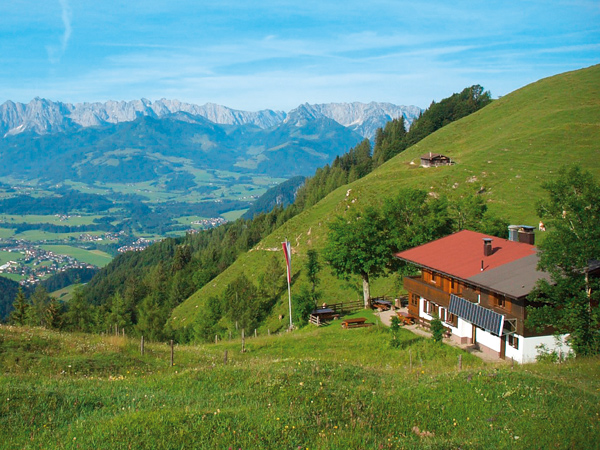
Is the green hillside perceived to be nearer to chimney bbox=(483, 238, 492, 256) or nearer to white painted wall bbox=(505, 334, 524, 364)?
chimney bbox=(483, 238, 492, 256)

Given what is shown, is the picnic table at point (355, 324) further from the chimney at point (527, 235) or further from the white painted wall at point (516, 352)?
the chimney at point (527, 235)

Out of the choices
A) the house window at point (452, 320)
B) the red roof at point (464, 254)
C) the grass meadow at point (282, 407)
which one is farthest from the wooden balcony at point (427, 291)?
the grass meadow at point (282, 407)

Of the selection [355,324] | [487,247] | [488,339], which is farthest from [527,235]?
[355,324]

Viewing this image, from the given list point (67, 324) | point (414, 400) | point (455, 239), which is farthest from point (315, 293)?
point (414, 400)

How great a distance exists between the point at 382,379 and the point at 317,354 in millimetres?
15000

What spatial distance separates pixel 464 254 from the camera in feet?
134

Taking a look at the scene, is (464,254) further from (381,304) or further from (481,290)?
(381,304)

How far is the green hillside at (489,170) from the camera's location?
74.2m

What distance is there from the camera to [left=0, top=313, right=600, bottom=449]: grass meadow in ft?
40.2

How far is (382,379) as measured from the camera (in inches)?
787

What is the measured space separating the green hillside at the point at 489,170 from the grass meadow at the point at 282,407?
135ft

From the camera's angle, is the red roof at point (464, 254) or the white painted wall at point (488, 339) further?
the red roof at point (464, 254)

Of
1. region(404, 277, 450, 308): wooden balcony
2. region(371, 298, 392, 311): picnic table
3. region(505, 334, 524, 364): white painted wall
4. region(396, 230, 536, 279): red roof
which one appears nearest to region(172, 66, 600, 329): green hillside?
region(371, 298, 392, 311): picnic table

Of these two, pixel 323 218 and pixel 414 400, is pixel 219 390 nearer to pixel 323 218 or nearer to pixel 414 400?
pixel 414 400
